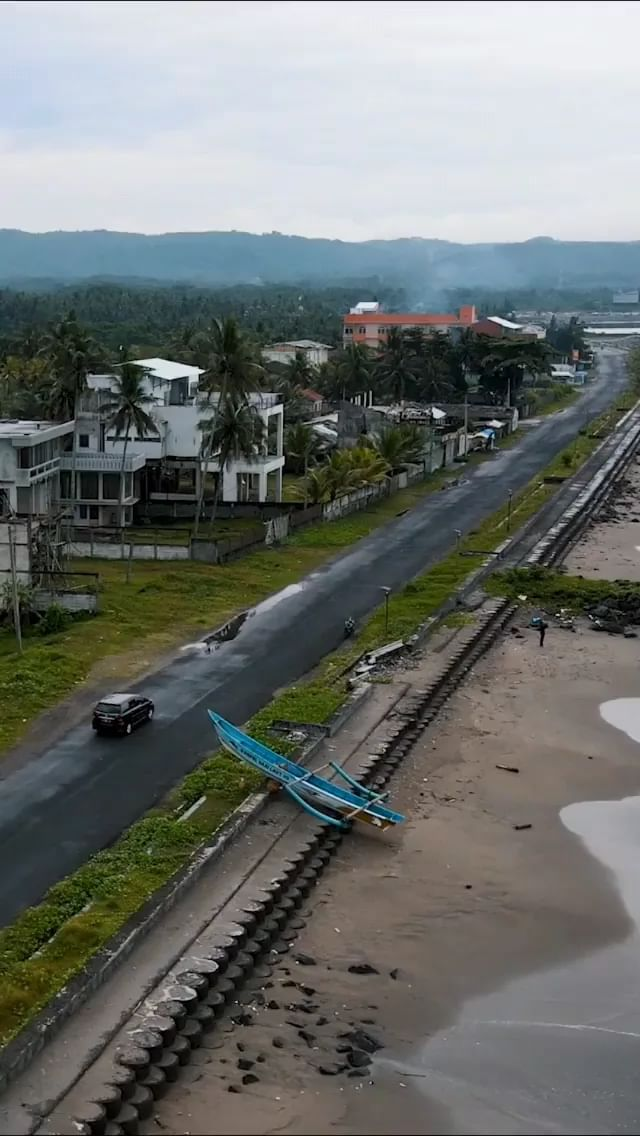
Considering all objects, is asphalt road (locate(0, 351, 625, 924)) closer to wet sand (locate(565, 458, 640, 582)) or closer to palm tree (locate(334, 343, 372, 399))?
wet sand (locate(565, 458, 640, 582))

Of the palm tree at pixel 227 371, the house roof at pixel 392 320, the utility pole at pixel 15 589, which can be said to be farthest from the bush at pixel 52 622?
the house roof at pixel 392 320

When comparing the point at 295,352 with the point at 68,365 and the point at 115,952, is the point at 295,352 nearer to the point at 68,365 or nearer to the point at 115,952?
the point at 68,365

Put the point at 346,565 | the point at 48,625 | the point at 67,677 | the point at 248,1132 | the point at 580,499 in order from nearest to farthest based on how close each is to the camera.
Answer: the point at 248,1132 < the point at 67,677 < the point at 48,625 < the point at 346,565 < the point at 580,499

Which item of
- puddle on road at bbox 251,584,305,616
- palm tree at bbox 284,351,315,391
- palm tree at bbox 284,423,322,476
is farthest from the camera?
palm tree at bbox 284,351,315,391

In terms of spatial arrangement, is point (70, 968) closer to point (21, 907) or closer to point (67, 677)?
point (21, 907)

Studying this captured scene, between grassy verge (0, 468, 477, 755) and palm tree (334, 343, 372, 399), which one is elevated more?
palm tree (334, 343, 372, 399)

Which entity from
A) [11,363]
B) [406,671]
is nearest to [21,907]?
[406,671]

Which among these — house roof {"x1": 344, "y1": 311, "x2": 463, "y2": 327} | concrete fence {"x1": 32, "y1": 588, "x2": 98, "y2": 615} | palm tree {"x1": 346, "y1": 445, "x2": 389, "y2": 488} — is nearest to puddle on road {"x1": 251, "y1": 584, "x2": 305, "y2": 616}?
concrete fence {"x1": 32, "y1": 588, "x2": 98, "y2": 615}
